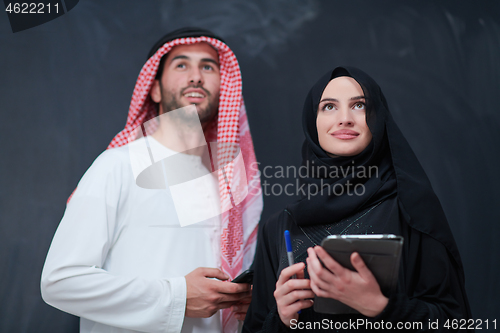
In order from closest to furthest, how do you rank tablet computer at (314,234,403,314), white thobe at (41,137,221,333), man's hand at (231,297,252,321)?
tablet computer at (314,234,403,314) → white thobe at (41,137,221,333) → man's hand at (231,297,252,321)

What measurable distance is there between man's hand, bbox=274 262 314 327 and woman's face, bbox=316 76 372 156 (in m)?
0.44

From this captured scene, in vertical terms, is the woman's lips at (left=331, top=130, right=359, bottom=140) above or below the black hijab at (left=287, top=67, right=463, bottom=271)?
above

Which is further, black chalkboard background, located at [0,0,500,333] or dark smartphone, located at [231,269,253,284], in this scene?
black chalkboard background, located at [0,0,500,333]

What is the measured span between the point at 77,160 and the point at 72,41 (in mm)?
627

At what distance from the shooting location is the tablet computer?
1015 millimetres

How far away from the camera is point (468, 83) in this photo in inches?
87.0

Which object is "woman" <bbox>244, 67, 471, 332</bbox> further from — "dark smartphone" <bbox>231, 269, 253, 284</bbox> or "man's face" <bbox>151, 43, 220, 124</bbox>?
"man's face" <bbox>151, 43, 220, 124</bbox>

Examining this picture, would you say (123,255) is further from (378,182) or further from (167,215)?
(378,182)

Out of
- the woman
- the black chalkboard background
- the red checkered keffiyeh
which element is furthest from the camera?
the black chalkboard background

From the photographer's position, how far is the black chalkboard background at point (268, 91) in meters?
2.05

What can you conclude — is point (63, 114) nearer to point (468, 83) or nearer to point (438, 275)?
point (438, 275)

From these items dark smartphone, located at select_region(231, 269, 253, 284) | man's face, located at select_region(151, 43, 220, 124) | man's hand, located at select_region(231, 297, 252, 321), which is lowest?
man's hand, located at select_region(231, 297, 252, 321)

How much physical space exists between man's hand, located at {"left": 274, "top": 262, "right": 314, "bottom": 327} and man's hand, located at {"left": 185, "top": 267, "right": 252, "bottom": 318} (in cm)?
37
